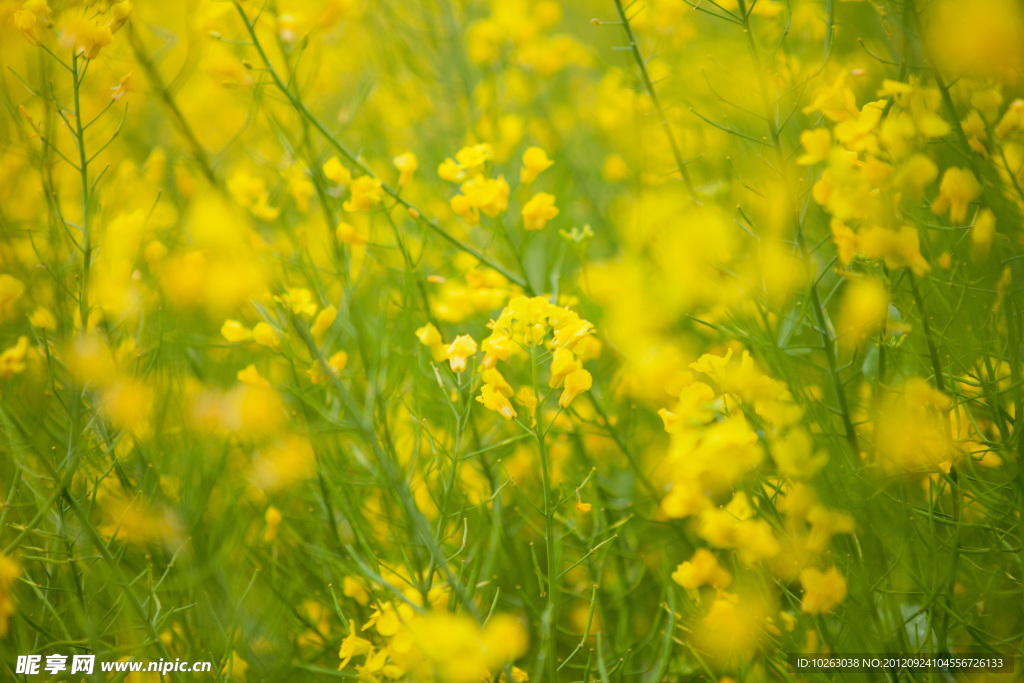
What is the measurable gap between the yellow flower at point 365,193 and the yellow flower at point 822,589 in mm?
1091

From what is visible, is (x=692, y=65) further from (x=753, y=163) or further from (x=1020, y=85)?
(x=1020, y=85)

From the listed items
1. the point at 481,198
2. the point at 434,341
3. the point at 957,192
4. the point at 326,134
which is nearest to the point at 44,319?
the point at 326,134

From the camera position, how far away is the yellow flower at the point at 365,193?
54.3 inches

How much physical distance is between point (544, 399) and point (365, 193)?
68cm

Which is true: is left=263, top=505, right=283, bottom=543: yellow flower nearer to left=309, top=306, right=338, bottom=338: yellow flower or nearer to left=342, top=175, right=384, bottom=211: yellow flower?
left=309, top=306, right=338, bottom=338: yellow flower

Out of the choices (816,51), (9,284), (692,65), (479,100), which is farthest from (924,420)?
(479,100)

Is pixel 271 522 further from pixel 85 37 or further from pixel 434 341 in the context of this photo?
pixel 85 37

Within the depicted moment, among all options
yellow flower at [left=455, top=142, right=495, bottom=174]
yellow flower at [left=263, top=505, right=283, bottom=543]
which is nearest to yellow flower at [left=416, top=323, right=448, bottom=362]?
yellow flower at [left=455, top=142, right=495, bottom=174]

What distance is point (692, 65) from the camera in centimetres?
243

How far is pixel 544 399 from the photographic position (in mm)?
1006

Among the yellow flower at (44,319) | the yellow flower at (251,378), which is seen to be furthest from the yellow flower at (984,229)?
the yellow flower at (44,319)

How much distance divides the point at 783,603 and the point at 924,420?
57 cm

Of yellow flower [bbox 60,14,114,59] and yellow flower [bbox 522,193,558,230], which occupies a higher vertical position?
yellow flower [bbox 60,14,114,59]

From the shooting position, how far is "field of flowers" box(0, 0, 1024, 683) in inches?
38.9
